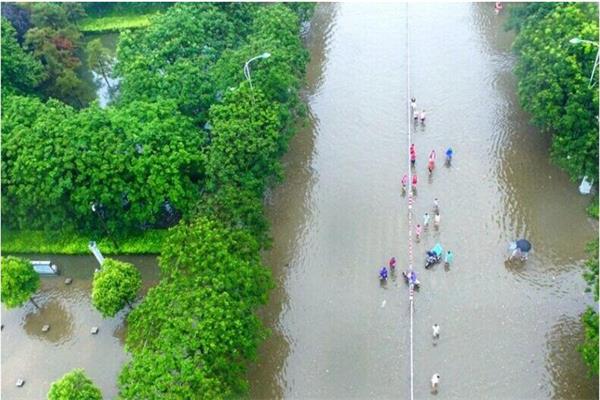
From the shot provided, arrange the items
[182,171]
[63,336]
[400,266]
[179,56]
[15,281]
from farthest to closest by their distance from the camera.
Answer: [179,56]
[182,171]
[400,266]
[63,336]
[15,281]

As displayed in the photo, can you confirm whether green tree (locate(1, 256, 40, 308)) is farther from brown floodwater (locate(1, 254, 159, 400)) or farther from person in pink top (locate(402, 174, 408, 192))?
person in pink top (locate(402, 174, 408, 192))

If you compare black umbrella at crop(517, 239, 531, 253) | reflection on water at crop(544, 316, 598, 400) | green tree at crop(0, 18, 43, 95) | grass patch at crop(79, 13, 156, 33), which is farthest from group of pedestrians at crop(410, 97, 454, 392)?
green tree at crop(0, 18, 43, 95)

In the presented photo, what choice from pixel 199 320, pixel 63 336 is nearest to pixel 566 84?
pixel 199 320

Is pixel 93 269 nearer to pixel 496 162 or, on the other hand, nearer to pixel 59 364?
pixel 59 364

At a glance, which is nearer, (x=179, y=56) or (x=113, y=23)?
(x=179, y=56)

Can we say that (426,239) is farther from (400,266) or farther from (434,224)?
(400,266)
